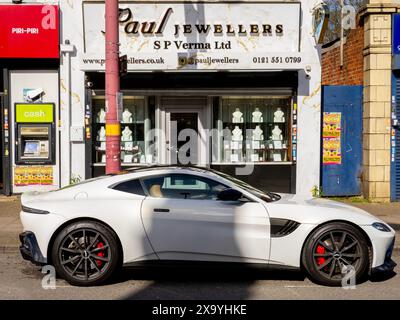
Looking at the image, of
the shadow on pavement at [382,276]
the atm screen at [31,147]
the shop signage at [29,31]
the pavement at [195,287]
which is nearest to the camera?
the pavement at [195,287]

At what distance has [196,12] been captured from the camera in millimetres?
12391

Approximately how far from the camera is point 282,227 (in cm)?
614

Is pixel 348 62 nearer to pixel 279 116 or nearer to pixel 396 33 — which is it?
pixel 396 33

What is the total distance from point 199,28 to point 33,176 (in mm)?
5151

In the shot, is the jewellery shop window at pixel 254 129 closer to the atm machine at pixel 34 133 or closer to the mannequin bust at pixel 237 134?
the mannequin bust at pixel 237 134

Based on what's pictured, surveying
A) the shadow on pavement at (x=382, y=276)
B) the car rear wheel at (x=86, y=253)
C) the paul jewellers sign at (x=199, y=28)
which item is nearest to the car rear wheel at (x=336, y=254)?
the shadow on pavement at (x=382, y=276)

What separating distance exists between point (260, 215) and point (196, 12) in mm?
7451

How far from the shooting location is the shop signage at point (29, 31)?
12.1 m

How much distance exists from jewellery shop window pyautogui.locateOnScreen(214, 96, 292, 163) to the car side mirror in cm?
689

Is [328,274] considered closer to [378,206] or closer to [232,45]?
[378,206]

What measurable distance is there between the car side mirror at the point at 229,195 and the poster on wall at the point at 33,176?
741cm

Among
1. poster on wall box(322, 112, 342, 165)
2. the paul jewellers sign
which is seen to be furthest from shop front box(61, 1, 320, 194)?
poster on wall box(322, 112, 342, 165)

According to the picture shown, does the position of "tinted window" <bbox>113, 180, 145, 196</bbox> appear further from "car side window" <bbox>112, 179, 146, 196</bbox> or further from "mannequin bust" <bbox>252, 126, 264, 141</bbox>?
"mannequin bust" <bbox>252, 126, 264, 141</bbox>
